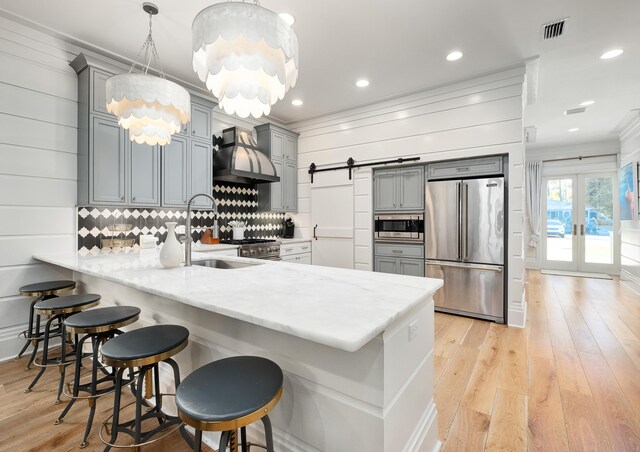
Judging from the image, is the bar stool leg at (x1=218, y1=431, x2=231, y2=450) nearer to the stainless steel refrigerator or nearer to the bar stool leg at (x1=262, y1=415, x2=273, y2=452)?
the bar stool leg at (x1=262, y1=415, x2=273, y2=452)

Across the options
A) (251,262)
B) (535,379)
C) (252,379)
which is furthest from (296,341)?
(535,379)

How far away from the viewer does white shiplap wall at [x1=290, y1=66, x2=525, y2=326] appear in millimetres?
3438

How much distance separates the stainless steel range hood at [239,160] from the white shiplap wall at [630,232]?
6.16 metres

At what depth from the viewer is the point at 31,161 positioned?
9.00 feet

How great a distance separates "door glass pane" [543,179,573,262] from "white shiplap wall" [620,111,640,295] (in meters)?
0.90

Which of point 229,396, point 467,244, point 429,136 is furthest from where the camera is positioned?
point 429,136

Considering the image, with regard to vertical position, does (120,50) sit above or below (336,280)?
above

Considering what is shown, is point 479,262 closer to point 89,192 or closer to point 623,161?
point 89,192

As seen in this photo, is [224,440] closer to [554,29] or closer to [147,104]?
[147,104]

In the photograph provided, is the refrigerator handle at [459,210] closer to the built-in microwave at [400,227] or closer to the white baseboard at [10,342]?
the built-in microwave at [400,227]

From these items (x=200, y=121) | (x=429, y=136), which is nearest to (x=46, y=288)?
(x=200, y=121)

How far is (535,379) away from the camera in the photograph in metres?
2.31

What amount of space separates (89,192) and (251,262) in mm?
1803

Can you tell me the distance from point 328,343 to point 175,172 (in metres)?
3.26
